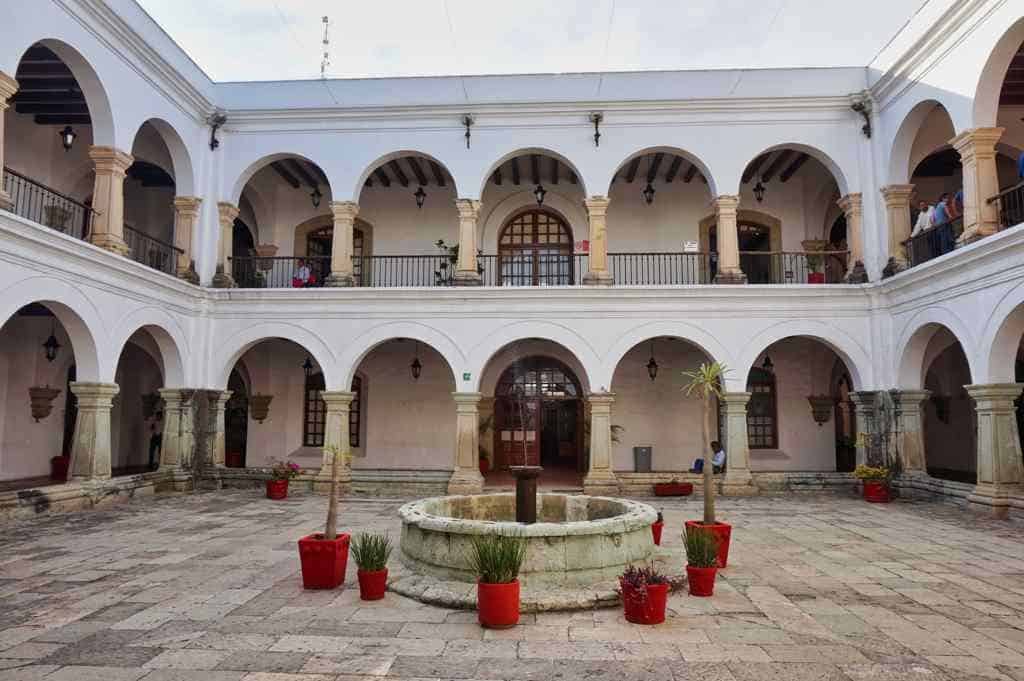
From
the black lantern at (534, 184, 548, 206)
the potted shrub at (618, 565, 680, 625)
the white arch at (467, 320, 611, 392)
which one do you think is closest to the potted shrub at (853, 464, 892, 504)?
the white arch at (467, 320, 611, 392)

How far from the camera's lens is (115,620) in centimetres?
527

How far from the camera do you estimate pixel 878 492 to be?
11961 millimetres

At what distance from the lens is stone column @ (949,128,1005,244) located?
10.3 metres

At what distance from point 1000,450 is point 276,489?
11.6 metres

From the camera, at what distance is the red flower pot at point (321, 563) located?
605 cm

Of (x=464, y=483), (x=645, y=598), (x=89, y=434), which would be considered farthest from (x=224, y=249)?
(x=645, y=598)

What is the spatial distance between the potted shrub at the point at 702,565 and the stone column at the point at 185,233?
11.4 m

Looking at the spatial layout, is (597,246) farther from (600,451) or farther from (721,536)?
(721,536)

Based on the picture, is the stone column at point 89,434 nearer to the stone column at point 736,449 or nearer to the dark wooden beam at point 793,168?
the stone column at point 736,449

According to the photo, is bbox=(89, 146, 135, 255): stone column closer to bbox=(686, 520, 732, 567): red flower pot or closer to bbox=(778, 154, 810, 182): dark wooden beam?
bbox=(686, 520, 732, 567): red flower pot

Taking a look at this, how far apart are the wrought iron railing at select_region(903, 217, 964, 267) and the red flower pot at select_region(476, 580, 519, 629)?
10337 mm

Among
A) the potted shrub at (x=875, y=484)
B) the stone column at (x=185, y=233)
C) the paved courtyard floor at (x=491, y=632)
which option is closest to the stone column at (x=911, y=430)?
the potted shrub at (x=875, y=484)

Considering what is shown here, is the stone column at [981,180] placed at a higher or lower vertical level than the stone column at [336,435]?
higher

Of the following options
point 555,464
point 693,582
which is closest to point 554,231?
point 555,464
